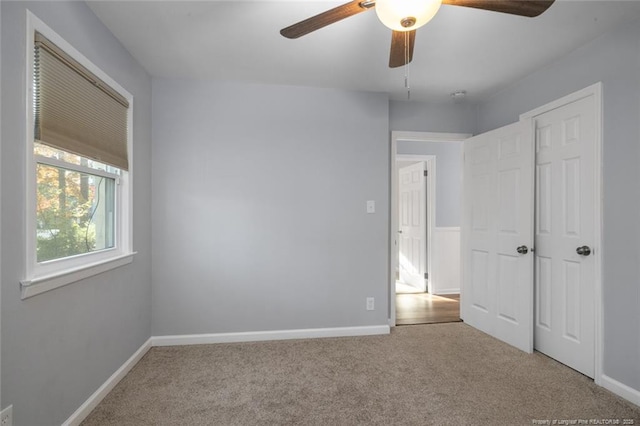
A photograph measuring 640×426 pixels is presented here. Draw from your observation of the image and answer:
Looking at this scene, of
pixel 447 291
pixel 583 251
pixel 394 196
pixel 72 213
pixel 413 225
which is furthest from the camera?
pixel 413 225

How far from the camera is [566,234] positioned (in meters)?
2.45

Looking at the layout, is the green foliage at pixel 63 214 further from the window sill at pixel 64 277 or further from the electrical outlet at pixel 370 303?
the electrical outlet at pixel 370 303

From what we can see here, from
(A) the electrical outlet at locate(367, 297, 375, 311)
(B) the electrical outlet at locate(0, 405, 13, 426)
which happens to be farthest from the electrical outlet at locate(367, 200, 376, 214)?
(B) the electrical outlet at locate(0, 405, 13, 426)

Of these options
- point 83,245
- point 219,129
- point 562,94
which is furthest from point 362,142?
point 83,245

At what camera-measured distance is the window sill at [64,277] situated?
1.38m

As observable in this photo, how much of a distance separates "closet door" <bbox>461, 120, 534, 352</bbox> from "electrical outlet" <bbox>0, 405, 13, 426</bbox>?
11.0 feet

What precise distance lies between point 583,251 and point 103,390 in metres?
3.41

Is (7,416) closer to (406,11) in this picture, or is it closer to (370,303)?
(406,11)

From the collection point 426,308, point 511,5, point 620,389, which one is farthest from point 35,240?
point 426,308

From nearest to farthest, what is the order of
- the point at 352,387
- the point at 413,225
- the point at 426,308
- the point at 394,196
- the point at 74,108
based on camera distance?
the point at 74,108 → the point at 352,387 → the point at 394,196 → the point at 426,308 → the point at 413,225

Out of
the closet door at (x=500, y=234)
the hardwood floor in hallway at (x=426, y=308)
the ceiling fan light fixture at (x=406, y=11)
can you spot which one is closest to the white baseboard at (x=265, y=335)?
the hardwood floor in hallway at (x=426, y=308)

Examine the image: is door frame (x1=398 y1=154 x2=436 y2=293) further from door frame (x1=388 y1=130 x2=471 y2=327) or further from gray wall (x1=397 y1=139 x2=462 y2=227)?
door frame (x1=388 y1=130 x2=471 y2=327)

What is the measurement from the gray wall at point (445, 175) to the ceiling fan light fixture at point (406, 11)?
3.54 meters

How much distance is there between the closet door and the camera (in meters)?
2.71
